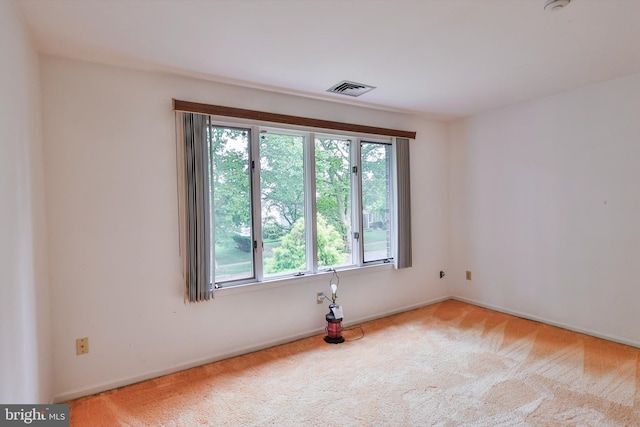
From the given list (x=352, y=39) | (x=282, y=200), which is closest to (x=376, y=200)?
(x=282, y=200)

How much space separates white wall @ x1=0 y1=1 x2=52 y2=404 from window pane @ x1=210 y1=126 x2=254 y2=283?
3.72 feet

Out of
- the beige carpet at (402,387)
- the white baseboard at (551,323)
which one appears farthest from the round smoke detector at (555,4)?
the white baseboard at (551,323)

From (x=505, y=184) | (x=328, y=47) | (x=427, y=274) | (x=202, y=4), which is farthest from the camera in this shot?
(x=427, y=274)

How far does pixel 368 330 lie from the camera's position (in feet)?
11.0

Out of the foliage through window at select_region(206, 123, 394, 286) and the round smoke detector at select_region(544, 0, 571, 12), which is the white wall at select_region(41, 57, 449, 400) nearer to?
the foliage through window at select_region(206, 123, 394, 286)

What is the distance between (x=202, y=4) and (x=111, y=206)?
156 cm

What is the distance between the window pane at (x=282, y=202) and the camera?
3.04 meters

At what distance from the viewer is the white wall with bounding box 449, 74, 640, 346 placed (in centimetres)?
289

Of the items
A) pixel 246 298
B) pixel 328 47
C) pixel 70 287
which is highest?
pixel 328 47

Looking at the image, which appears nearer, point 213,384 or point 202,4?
point 202,4

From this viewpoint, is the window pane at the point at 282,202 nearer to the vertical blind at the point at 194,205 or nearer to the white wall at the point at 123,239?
the white wall at the point at 123,239

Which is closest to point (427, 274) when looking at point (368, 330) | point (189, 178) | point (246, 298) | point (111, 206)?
point (368, 330)

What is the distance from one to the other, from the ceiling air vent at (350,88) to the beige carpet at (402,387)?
8.03ft

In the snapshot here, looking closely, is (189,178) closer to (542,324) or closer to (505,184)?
(505,184)
